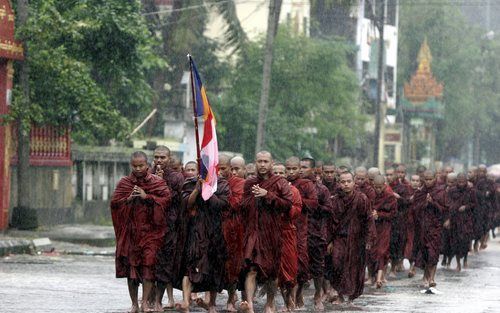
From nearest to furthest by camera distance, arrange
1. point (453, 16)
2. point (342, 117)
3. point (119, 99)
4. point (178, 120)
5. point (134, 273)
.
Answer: point (134, 273)
point (119, 99)
point (178, 120)
point (342, 117)
point (453, 16)

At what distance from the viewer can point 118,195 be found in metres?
13.7

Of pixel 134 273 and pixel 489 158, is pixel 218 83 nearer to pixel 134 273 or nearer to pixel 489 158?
pixel 134 273

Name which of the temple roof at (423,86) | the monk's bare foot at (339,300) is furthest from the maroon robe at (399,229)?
the temple roof at (423,86)

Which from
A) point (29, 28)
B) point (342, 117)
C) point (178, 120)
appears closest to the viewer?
point (29, 28)

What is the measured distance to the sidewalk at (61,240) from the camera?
2219cm

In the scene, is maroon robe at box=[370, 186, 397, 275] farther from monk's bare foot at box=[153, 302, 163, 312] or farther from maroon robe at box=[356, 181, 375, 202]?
monk's bare foot at box=[153, 302, 163, 312]

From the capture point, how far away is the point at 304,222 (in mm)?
15500

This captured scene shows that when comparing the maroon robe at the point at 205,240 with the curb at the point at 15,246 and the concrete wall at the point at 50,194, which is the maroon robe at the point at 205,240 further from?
the concrete wall at the point at 50,194

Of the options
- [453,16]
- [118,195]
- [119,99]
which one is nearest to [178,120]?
[119,99]

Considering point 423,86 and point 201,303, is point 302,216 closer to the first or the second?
point 201,303

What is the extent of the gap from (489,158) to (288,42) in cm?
5064

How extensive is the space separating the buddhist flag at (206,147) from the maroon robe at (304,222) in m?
1.78

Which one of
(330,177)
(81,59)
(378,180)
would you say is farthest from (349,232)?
(81,59)

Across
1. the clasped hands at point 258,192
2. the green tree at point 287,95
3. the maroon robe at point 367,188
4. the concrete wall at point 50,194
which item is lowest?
the concrete wall at point 50,194
